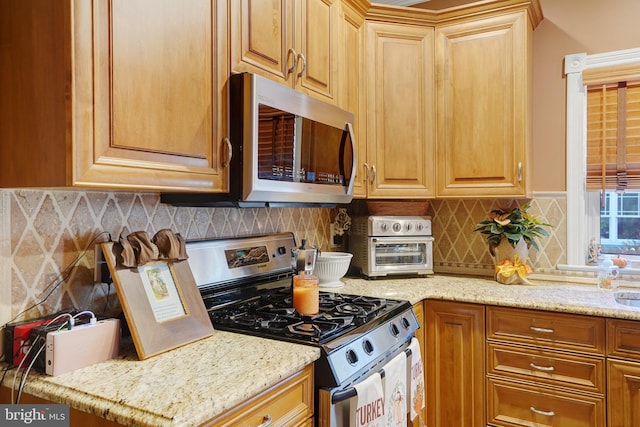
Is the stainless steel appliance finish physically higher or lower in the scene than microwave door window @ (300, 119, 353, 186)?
lower

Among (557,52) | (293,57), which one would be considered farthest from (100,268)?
(557,52)

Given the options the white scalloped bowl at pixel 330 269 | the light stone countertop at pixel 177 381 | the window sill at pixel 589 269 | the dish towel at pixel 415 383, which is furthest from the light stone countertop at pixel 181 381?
the window sill at pixel 589 269

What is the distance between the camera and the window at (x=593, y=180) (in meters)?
2.41

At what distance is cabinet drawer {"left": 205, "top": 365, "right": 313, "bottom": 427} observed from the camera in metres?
1.06

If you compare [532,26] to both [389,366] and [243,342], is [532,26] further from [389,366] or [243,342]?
[243,342]

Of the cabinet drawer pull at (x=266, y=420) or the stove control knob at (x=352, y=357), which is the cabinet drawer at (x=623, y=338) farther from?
the cabinet drawer pull at (x=266, y=420)

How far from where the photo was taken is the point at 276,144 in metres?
1.61

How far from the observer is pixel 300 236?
2.45 meters

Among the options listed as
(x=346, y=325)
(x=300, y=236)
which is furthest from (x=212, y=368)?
(x=300, y=236)

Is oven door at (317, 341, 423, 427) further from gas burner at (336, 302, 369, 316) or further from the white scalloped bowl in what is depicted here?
the white scalloped bowl

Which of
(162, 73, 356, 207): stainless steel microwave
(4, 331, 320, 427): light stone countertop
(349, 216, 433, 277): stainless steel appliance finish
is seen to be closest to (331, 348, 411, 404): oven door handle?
(4, 331, 320, 427): light stone countertop

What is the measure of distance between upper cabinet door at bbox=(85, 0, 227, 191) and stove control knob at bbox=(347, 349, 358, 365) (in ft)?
2.22

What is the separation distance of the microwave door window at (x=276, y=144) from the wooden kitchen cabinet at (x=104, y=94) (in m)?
0.22

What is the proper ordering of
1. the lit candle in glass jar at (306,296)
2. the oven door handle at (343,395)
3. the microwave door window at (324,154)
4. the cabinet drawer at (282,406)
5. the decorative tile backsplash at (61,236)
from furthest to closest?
the microwave door window at (324,154), the lit candle in glass jar at (306,296), the oven door handle at (343,395), the decorative tile backsplash at (61,236), the cabinet drawer at (282,406)
